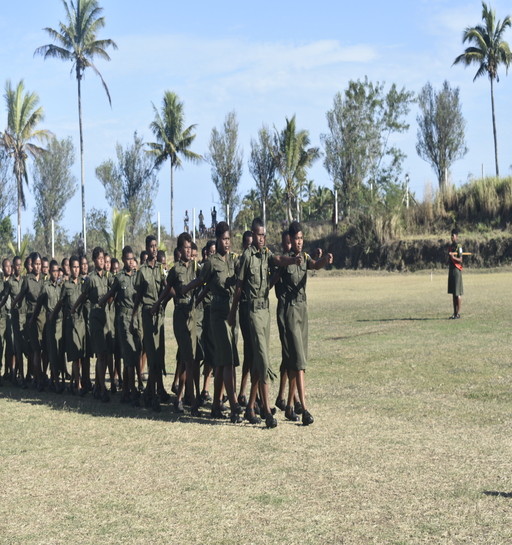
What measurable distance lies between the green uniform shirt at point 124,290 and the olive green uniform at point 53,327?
1626mm

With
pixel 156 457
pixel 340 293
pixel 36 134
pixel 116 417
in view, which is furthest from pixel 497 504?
pixel 36 134

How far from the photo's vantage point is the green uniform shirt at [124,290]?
9250 millimetres

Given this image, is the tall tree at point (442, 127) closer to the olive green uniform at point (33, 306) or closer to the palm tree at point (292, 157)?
the palm tree at point (292, 157)

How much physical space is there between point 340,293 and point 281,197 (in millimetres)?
30861

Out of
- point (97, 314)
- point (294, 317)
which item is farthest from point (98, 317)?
point (294, 317)

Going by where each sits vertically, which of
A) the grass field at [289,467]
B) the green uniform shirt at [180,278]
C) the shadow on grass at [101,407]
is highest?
the green uniform shirt at [180,278]

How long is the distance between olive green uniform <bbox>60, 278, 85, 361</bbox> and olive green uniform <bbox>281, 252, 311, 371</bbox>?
370cm

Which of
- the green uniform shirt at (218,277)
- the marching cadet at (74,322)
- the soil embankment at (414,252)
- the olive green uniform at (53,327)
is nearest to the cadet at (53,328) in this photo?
the olive green uniform at (53,327)

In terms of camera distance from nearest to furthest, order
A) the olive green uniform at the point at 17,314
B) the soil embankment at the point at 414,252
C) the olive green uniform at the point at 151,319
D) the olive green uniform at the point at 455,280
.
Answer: the olive green uniform at the point at 151,319
the olive green uniform at the point at 17,314
the olive green uniform at the point at 455,280
the soil embankment at the point at 414,252

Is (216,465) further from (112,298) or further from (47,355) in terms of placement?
(47,355)

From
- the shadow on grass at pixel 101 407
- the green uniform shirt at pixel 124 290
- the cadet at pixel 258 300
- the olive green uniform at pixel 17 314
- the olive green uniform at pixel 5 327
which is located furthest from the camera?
the olive green uniform at pixel 5 327

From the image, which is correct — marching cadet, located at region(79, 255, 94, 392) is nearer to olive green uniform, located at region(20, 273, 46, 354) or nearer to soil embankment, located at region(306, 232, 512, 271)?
olive green uniform, located at region(20, 273, 46, 354)

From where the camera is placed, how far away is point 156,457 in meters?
6.45

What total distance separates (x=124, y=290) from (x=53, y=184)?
186 ft
